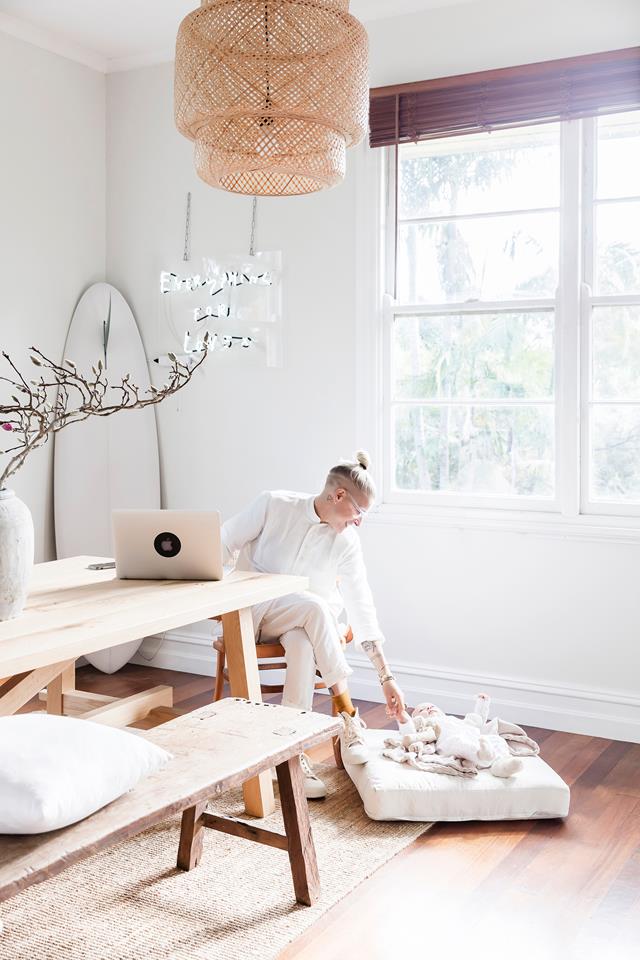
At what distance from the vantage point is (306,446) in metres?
4.16

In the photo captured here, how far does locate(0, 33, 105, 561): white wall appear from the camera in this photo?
4.14m

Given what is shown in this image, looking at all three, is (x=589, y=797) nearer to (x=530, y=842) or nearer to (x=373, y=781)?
(x=530, y=842)

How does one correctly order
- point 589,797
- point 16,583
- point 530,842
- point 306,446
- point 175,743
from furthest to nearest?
point 306,446
point 589,797
point 530,842
point 16,583
point 175,743

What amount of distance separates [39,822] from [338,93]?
171 centimetres

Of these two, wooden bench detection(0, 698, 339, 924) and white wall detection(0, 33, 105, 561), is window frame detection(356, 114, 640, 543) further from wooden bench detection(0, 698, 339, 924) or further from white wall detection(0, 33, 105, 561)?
wooden bench detection(0, 698, 339, 924)

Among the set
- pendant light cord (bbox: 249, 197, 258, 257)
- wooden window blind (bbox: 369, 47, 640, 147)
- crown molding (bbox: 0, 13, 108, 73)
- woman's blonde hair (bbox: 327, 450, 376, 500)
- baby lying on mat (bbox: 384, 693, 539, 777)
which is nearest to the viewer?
baby lying on mat (bbox: 384, 693, 539, 777)

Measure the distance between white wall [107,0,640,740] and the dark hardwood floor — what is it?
0.68 m

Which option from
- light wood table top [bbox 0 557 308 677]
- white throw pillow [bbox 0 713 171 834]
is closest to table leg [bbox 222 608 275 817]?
light wood table top [bbox 0 557 308 677]

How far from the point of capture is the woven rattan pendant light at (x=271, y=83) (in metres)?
2.21

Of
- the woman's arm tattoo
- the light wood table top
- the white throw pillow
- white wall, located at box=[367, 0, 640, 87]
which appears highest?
white wall, located at box=[367, 0, 640, 87]

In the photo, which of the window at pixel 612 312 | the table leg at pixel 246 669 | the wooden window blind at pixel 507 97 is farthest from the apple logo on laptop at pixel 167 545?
the wooden window blind at pixel 507 97

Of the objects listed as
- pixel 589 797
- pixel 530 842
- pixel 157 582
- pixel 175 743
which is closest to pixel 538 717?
pixel 589 797

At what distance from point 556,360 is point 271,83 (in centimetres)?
183

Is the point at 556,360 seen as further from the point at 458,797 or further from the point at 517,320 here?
the point at 458,797
